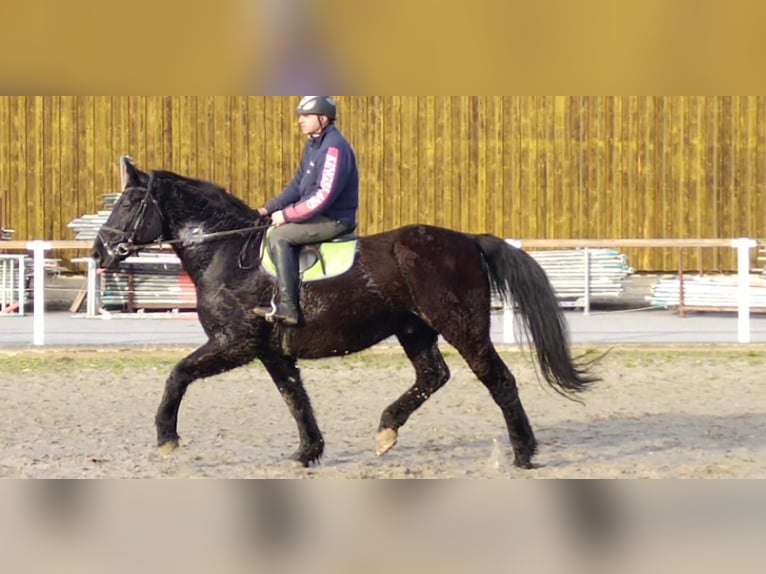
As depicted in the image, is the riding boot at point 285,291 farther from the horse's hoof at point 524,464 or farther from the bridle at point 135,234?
the horse's hoof at point 524,464

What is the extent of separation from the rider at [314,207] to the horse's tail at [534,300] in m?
0.88

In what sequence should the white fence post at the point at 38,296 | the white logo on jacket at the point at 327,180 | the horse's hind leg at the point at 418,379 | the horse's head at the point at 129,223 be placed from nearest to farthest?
the white logo on jacket at the point at 327,180 → the horse's head at the point at 129,223 → the horse's hind leg at the point at 418,379 → the white fence post at the point at 38,296

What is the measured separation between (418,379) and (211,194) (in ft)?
5.52

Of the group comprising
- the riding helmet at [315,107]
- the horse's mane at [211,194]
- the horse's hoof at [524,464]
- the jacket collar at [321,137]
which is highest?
the riding helmet at [315,107]

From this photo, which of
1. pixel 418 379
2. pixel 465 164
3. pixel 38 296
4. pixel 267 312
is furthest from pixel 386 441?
pixel 465 164

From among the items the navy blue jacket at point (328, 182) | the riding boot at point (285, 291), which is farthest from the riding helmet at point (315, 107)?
the riding boot at point (285, 291)

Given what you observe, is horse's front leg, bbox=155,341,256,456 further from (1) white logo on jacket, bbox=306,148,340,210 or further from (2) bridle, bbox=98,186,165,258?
(1) white logo on jacket, bbox=306,148,340,210

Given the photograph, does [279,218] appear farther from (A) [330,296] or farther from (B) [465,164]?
(B) [465,164]

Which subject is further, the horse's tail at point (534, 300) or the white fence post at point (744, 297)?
the white fence post at point (744, 297)

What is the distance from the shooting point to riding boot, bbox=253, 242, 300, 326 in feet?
23.2

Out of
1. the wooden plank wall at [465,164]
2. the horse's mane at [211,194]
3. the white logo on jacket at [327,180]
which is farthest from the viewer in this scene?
the wooden plank wall at [465,164]

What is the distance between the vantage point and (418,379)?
298 inches

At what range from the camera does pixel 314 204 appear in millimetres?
7043

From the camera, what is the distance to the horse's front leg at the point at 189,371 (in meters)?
7.13
